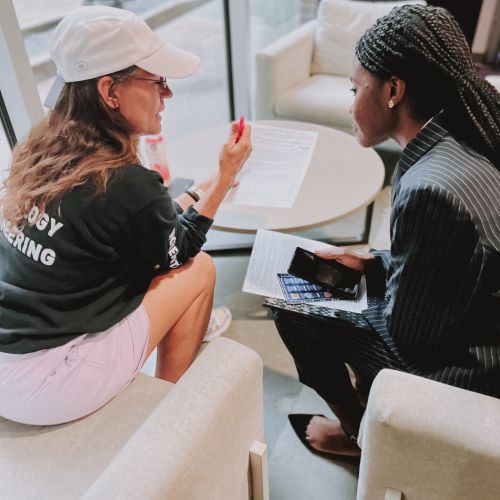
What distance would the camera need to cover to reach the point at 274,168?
5.76 feet

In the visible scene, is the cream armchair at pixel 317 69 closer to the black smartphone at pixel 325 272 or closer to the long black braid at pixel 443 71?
the black smartphone at pixel 325 272

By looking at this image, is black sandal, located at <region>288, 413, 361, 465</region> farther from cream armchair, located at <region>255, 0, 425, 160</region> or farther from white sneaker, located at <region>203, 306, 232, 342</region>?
cream armchair, located at <region>255, 0, 425, 160</region>

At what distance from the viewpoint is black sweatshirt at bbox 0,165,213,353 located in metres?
0.98

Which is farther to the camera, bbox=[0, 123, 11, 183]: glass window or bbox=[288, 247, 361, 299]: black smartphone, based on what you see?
bbox=[0, 123, 11, 183]: glass window

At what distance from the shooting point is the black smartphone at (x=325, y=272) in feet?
4.31

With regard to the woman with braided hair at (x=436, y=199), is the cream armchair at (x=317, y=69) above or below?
below

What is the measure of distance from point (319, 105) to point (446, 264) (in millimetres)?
1715

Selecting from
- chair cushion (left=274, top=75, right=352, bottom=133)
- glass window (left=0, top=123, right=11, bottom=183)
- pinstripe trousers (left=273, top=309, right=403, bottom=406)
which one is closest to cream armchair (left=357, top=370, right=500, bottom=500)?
pinstripe trousers (left=273, top=309, right=403, bottom=406)

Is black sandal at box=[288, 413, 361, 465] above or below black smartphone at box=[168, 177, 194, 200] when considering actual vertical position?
below

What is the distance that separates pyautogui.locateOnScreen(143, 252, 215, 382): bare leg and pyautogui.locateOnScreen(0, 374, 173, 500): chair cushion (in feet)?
0.56

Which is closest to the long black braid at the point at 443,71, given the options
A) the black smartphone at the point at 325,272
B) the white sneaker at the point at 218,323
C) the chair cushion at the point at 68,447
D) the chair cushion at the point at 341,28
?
the black smartphone at the point at 325,272

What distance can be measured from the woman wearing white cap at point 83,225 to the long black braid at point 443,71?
471mm

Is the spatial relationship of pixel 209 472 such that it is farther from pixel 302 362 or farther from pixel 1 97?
pixel 1 97

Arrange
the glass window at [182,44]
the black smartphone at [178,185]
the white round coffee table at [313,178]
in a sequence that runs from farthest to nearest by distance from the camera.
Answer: the glass window at [182,44]
the black smartphone at [178,185]
the white round coffee table at [313,178]
